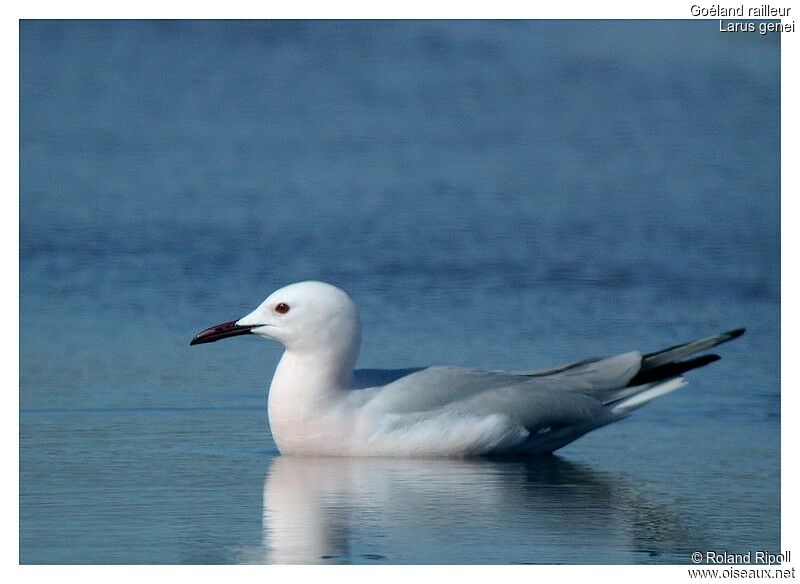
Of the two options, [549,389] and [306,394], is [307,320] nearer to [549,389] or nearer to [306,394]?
[306,394]

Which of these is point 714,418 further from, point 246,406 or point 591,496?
point 246,406

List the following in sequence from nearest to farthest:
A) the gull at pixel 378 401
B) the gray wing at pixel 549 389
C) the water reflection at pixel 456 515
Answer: the water reflection at pixel 456 515 → the gull at pixel 378 401 → the gray wing at pixel 549 389

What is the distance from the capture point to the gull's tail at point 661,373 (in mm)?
9773

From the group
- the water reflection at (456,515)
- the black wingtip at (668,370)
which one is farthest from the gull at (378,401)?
the black wingtip at (668,370)

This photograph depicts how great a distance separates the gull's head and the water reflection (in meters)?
0.59

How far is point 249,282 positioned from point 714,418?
390 centimetres

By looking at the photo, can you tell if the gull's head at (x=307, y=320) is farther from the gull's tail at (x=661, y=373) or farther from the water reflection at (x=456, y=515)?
the gull's tail at (x=661, y=373)

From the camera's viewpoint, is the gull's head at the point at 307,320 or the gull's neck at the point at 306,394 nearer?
the gull's neck at the point at 306,394

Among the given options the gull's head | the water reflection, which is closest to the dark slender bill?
the gull's head

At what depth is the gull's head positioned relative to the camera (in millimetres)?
9367

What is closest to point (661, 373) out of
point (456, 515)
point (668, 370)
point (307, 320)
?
point (668, 370)

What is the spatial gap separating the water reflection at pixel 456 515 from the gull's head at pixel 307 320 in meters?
0.59

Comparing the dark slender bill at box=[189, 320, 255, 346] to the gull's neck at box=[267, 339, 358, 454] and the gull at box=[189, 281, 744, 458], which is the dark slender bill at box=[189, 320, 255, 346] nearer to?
the gull at box=[189, 281, 744, 458]

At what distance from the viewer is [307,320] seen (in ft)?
30.8
